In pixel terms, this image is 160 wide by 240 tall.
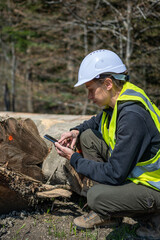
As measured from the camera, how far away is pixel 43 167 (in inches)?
121

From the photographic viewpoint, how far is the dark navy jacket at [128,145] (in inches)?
77.4

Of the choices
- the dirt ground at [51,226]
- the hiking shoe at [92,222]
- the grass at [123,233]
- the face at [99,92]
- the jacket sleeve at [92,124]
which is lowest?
the dirt ground at [51,226]

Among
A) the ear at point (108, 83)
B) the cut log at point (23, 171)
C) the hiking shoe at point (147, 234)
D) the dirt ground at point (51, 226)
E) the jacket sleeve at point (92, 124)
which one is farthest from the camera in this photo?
the jacket sleeve at point (92, 124)

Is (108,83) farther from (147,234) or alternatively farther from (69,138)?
(147,234)

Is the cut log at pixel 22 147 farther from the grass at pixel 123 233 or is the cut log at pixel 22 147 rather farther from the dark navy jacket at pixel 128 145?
the grass at pixel 123 233

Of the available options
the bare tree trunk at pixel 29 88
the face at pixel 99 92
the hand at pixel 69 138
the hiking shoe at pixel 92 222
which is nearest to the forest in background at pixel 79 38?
the bare tree trunk at pixel 29 88

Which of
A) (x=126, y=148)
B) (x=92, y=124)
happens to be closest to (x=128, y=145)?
(x=126, y=148)

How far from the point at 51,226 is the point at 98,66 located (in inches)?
68.3

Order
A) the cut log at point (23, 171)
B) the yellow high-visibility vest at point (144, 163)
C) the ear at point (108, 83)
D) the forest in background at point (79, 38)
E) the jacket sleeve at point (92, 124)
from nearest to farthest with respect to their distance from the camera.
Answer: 1. the yellow high-visibility vest at point (144, 163)
2. the ear at point (108, 83)
3. the cut log at point (23, 171)
4. the jacket sleeve at point (92, 124)
5. the forest in background at point (79, 38)

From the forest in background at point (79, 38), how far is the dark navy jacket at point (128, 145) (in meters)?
3.53

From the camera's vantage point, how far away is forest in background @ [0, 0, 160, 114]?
6.27 m

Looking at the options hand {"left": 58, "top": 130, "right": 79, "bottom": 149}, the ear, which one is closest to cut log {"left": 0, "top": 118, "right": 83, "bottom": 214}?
hand {"left": 58, "top": 130, "right": 79, "bottom": 149}

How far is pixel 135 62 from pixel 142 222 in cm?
485

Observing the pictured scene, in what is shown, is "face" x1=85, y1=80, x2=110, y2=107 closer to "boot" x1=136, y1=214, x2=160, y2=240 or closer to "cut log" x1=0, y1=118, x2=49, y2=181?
"cut log" x1=0, y1=118, x2=49, y2=181
